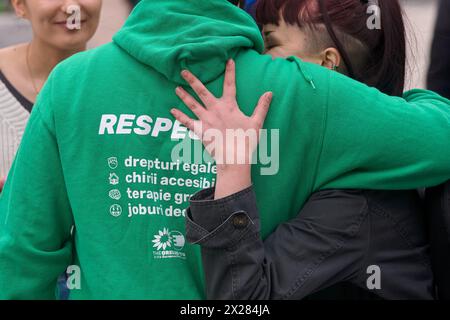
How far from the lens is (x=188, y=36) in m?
1.45

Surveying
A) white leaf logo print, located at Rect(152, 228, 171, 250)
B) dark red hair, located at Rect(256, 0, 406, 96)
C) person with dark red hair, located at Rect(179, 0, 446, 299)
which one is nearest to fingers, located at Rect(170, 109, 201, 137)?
person with dark red hair, located at Rect(179, 0, 446, 299)

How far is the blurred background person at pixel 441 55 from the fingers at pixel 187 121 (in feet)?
6.26

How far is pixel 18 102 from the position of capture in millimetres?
2561

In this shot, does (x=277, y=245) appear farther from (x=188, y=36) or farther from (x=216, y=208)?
(x=188, y=36)

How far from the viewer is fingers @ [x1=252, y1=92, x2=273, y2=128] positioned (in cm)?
145

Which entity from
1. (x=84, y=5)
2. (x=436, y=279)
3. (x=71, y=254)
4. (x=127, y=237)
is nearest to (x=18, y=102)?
(x=84, y=5)

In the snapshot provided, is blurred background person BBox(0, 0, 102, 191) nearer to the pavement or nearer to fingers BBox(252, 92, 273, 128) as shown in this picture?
the pavement

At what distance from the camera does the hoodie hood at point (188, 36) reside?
1.44 m

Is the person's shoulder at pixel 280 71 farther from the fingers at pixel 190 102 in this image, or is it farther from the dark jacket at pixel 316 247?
the dark jacket at pixel 316 247

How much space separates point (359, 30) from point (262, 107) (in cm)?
43

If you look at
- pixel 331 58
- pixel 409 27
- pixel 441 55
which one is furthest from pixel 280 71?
pixel 441 55

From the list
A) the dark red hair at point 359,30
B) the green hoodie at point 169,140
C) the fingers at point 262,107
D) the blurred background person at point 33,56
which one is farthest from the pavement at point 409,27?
the blurred background person at point 33,56

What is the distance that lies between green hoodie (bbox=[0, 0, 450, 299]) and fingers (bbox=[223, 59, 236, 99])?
0.02m

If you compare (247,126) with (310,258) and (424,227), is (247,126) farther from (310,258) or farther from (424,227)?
(424,227)
